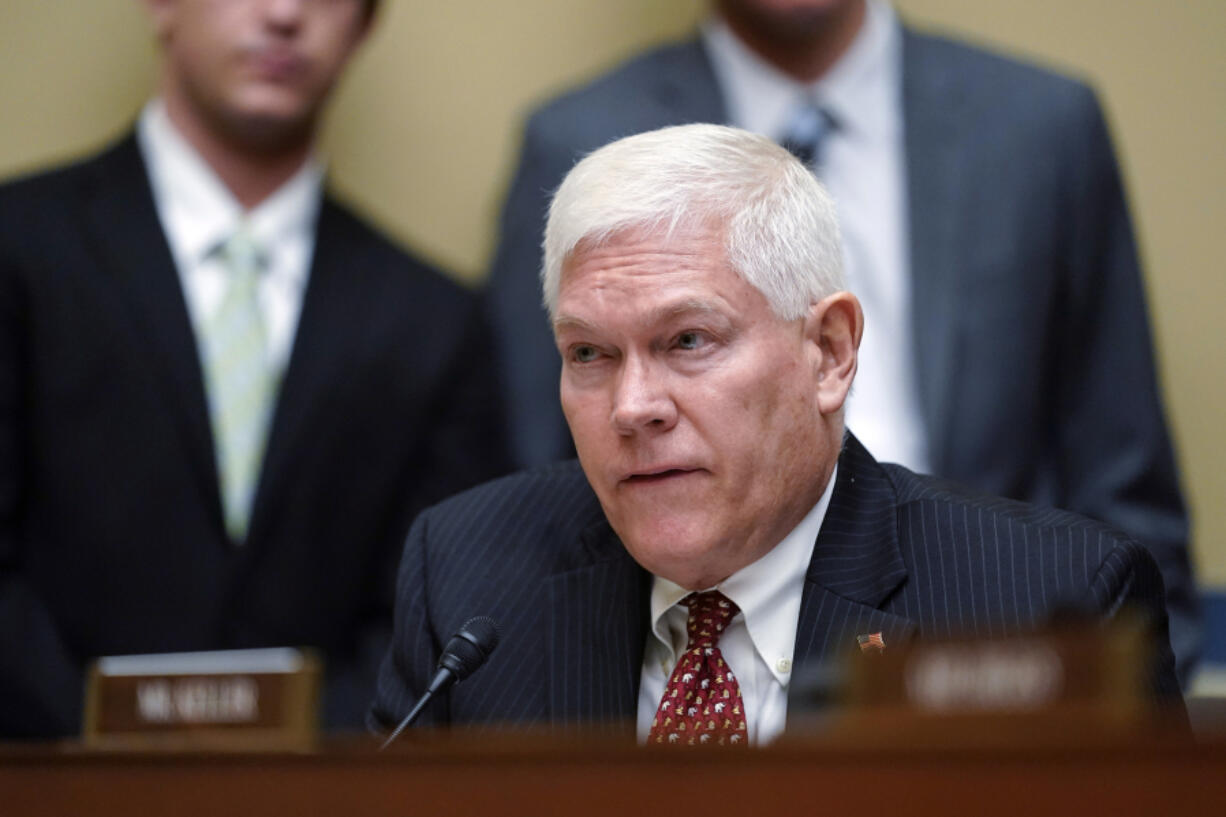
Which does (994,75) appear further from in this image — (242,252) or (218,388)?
(218,388)

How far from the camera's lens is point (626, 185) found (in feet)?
6.93

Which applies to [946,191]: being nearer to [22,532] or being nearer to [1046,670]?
[22,532]

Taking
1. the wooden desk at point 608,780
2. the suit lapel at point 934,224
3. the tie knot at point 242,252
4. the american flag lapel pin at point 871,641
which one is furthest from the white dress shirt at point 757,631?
the tie knot at point 242,252

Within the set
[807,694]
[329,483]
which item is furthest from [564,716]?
[329,483]

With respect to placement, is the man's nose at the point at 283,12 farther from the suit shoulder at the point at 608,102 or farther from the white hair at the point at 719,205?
the white hair at the point at 719,205

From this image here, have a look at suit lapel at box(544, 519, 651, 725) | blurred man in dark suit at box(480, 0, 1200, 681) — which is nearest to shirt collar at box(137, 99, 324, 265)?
blurred man in dark suit at box(480, 0, 1200, 681)

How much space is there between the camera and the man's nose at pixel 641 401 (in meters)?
2.03

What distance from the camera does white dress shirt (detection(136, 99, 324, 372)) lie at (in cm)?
338

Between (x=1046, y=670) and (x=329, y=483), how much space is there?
237 cm

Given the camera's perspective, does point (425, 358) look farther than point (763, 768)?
Yes

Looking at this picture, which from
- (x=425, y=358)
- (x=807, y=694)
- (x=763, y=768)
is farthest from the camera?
(x=425, y=358)

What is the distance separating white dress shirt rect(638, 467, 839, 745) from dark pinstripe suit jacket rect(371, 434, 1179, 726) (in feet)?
0.11

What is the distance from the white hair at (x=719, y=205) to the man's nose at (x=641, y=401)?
0.18 metres

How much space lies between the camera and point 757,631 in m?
2.12
